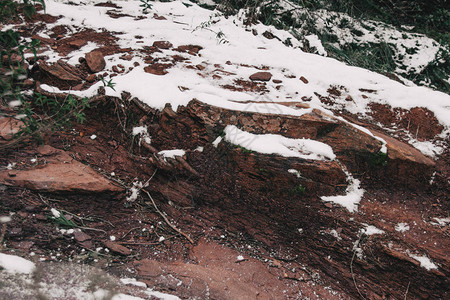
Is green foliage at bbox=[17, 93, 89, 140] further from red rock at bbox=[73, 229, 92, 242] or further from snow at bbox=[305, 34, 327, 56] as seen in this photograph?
snow at bbox=[305, 34, 327, 56]

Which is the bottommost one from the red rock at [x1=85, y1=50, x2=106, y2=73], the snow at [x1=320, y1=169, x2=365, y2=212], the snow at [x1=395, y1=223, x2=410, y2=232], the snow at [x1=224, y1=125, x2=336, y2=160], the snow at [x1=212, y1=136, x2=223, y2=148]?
the snow at [x1=395, y1=223, x2=410, y2=232]

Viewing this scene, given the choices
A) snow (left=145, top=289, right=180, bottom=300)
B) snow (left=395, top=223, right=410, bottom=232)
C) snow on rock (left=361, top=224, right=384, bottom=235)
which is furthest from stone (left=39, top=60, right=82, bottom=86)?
snow (left=395, top=223, right=410, bottom=232)

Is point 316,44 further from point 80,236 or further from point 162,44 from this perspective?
point 80,236

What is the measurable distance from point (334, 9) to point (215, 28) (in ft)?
8.61

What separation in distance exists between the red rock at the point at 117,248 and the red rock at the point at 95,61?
6.19 feet

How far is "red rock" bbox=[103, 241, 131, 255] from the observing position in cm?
193

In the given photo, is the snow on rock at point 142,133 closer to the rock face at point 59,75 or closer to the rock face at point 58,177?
the rock face at point 58,177

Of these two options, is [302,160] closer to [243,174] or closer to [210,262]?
[243,174]

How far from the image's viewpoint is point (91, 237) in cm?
197

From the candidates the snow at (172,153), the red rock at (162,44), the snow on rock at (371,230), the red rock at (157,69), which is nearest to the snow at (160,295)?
the snow at (172,153)

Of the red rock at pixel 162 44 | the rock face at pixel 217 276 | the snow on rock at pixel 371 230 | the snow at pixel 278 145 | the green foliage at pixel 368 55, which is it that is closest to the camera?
the rock face at pixel 217 276

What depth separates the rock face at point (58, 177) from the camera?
6.73ft

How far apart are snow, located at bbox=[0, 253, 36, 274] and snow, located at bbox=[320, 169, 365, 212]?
208 centimetres

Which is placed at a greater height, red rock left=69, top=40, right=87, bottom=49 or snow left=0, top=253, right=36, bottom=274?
red rock left=69, top=40, right=87, bottom=49
